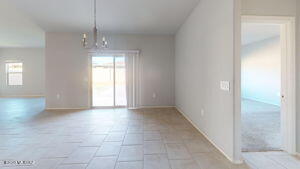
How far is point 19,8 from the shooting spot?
3.85 m

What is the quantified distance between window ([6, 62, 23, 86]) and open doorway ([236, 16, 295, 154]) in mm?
10531

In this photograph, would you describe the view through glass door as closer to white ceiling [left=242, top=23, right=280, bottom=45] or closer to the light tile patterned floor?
the light tile patterned floor

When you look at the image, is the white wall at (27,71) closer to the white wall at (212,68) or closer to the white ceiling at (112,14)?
the white ceiling at (112,14)

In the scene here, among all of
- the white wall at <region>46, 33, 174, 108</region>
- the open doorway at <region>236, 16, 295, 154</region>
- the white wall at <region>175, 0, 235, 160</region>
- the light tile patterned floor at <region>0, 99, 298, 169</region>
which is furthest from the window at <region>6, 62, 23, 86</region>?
the open doorway at <region>236, 16, 295, 154</region>

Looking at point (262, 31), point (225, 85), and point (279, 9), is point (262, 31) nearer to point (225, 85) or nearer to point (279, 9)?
point (279, 9)

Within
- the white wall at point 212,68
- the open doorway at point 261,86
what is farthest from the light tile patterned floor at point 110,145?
the open doorway at point 261,86

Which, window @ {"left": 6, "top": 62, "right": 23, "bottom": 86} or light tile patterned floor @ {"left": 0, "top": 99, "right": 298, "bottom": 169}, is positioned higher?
window @ {"left": 6, "top": 62, "right": 23, "bottom": 86}

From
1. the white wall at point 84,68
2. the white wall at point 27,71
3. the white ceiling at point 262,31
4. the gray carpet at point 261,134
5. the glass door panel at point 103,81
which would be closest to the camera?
the gray carpet at point 261,134

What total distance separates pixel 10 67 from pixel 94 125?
8309mm

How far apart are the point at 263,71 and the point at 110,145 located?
732cm

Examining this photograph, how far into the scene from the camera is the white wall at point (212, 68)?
7.45 ft

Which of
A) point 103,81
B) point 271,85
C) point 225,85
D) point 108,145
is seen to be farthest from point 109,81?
point 271,85

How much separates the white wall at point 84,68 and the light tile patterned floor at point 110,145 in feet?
5.84

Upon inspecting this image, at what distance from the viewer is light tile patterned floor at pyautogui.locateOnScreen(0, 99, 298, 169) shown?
221 centimetres
